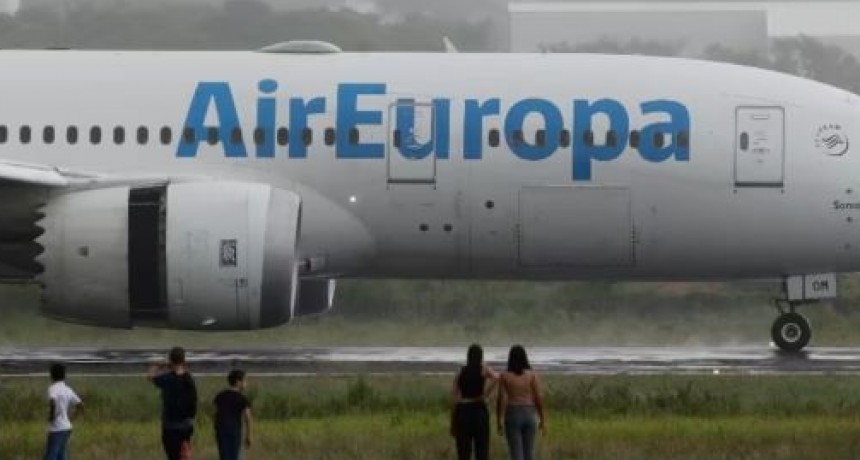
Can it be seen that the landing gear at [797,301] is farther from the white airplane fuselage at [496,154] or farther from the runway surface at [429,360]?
the white airplane fuselage at [496,154]

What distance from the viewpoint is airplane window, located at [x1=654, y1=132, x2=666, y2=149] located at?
31328 millimetres

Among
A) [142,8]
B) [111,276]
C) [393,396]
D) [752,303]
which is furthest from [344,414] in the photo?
[142,8]

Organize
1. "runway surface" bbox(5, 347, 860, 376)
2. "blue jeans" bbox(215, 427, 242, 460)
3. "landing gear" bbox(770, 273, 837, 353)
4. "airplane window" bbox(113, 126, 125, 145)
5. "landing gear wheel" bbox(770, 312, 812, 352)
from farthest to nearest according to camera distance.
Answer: "landing gear wheel" bbox(770, 312, 812, 352) < "landing gear" bbox(770, 273, 837, 353) < "airplane window" bbox(113, 126, 125, 145) < "runway surface" bbox(5, 347, 860, 376) < "blue jeans" bbox(215, 427, 242, 460)

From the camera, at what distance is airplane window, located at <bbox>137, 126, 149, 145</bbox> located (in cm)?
3133

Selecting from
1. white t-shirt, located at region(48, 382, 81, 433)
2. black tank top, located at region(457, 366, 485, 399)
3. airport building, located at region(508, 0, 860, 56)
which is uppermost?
airport building, located at region(508, 0, 860, 56)

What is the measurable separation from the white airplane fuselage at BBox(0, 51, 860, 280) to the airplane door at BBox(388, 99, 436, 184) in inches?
1.0

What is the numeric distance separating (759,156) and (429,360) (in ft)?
17.7

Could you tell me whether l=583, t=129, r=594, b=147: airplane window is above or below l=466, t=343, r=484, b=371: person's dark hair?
above

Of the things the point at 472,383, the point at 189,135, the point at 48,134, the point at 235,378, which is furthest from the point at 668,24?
the point at 235,378

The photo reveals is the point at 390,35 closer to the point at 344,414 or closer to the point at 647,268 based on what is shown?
the point at 647,268

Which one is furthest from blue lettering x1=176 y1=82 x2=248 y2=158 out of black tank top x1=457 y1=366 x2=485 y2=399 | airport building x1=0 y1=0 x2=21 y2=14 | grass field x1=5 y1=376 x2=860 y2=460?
airport building x1=0 y1=0 x2=21 y2=14

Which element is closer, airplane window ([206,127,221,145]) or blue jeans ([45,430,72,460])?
blue jeans ([45,430,72,460])

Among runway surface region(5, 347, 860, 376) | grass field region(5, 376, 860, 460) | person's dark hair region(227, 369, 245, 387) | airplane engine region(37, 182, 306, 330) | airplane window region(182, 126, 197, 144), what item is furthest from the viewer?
airplane window region(182, 126, 197, 144)

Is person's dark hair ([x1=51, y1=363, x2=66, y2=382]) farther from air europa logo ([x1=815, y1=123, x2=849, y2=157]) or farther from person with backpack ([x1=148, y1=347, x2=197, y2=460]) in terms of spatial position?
air europa logo ([x1=815, y1=123, x2=849, y2=157])
